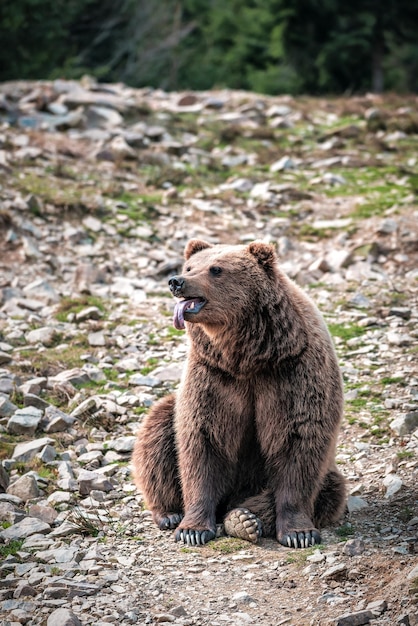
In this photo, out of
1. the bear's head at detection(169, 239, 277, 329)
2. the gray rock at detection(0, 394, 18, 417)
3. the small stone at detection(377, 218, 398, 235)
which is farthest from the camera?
the small stone at detection(377, 218, 398, 235)

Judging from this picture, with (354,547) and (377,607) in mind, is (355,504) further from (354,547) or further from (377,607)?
(377,607)

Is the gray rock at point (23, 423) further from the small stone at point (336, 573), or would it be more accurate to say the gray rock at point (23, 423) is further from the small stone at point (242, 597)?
the small stone at point (336, 573)

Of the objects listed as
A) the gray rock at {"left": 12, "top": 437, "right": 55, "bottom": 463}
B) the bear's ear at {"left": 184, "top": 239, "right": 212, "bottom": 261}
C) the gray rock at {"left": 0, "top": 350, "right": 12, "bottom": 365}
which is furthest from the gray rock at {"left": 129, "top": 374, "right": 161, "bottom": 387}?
the bear's ear at {"left": 184, "top": 239, "right": 212, "bottom": 261}

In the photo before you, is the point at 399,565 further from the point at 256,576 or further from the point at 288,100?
the point at 288,100

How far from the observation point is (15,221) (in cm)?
977

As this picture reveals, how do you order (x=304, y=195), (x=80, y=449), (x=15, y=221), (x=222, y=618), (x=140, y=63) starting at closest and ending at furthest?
1. (x=222, y=618)
2. (x=80, y=449)
3. (x=15, y=221)
4. (x=304, y=195)
5. (x=140, y=63)

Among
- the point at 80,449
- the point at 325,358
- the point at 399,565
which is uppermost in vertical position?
the point at 325,358

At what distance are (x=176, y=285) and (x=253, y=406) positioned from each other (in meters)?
0.80

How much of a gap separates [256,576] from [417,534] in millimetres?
897

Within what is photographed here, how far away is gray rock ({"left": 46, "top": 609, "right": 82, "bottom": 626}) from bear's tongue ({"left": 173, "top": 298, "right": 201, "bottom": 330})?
158 centimetres

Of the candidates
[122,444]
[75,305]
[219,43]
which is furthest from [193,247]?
[219,43]

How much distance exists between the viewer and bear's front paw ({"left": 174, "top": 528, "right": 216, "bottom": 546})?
189 inches

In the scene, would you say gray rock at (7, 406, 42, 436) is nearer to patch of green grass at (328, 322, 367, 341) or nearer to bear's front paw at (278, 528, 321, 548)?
bear's front paw at (278, 528, 321, 548)

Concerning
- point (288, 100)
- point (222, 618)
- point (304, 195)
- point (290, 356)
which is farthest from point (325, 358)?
point (288, 100)
